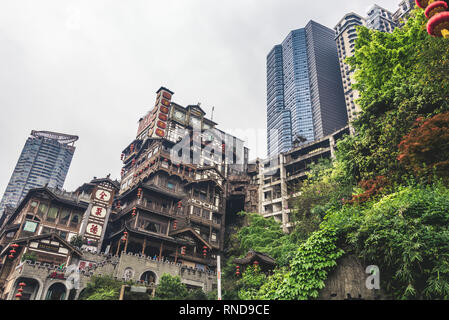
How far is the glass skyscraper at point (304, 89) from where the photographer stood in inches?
3723

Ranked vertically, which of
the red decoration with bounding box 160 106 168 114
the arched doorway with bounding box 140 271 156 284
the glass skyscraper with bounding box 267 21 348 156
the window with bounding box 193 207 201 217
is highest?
the glass skyscraper with bounding box 267 21 348 156

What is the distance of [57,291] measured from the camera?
83.6 ft

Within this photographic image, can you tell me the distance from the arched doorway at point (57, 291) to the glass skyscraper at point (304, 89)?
73.2 m

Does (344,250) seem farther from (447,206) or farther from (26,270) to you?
(26,270)

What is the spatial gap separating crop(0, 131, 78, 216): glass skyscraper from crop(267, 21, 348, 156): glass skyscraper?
256 feet

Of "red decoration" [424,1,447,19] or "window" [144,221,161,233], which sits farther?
"window" [144,221,161,233]

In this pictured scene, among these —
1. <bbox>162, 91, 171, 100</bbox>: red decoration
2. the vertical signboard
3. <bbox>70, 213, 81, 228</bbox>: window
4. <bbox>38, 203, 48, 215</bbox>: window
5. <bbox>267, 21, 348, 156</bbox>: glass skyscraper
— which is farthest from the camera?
<bbox>267, 21, 348, 156</bbox>: glass skyscraper

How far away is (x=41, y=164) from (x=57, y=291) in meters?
106

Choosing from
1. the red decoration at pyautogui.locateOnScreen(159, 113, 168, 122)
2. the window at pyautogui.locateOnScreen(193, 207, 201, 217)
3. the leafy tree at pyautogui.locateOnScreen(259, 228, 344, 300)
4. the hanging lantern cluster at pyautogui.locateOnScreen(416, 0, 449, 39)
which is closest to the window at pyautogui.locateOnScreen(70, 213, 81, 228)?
the window at pyautogui.locateOnScreen(193, 207, 201, 217)

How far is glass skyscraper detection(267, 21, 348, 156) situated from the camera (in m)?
94.6

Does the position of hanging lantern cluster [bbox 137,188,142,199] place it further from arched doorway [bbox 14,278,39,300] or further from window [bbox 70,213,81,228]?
arched doorway [bbox 14,278,39,300]

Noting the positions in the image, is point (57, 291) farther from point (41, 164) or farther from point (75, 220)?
point (41, 164)

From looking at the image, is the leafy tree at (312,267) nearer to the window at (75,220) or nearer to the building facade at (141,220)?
the building facade at (141,220)

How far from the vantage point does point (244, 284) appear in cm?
2095
